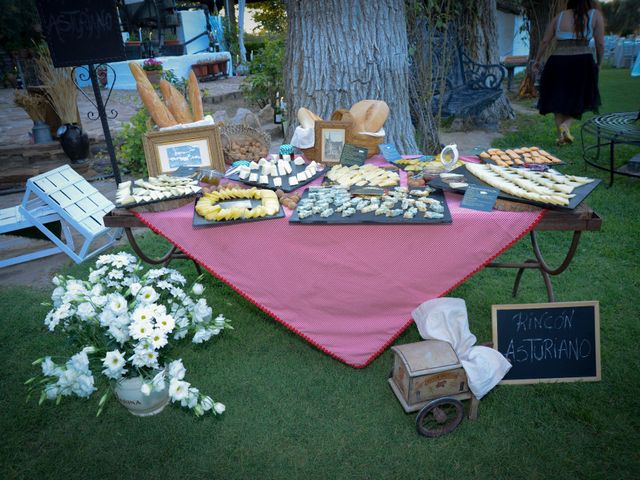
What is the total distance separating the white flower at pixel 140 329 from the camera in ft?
5.35

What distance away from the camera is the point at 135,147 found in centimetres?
539

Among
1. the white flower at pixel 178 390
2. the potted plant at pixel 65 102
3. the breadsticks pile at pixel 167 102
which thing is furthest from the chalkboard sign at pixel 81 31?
the potted plant at pixel 65 102

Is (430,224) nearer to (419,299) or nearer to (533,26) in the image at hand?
(419,299)

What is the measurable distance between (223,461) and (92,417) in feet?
2.37

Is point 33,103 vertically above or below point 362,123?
above

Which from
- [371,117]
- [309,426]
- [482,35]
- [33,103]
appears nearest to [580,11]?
[482,35]

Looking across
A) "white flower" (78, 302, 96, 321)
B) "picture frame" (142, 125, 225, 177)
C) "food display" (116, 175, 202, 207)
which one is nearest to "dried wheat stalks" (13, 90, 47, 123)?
"picture frame" (142, 125, 225, 177)

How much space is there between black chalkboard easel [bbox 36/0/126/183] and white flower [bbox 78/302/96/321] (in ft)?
6.16

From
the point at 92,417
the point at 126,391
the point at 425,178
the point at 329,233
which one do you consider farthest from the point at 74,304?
the point at 425,178

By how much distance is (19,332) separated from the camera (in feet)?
9.09

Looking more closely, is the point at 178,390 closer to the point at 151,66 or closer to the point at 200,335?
the point at 200,335

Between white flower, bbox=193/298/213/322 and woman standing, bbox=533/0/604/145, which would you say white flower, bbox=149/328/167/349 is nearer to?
white flower, bbox=193/298/213/322

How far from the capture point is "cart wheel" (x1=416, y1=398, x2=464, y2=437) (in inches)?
73.7

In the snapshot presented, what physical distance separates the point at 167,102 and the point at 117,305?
1405mm
